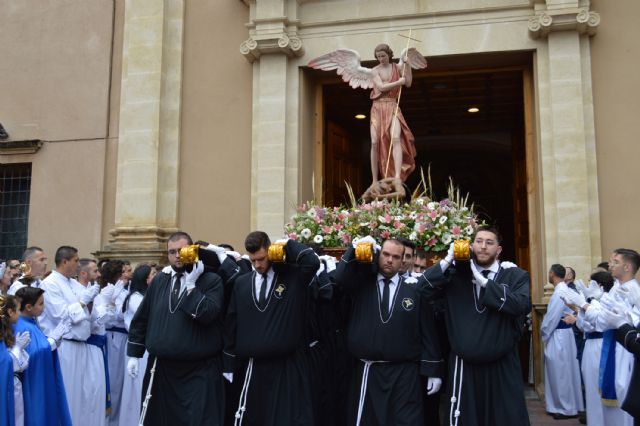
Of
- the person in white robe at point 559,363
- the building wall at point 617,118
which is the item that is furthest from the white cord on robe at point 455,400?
the building wall at point 617,118

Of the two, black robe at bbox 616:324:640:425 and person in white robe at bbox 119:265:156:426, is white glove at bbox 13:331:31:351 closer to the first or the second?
person in white robe at bbox 119:265:156:426

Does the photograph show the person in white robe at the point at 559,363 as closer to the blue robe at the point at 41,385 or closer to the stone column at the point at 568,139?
the stone column at the point at 568,139

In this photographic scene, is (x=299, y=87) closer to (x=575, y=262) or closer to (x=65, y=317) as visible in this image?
(x=575, y=262)

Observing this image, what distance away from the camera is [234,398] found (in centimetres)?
632

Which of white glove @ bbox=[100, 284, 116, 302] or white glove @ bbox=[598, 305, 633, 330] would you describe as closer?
white glove @ bbox=[598, 305, 633, 330]

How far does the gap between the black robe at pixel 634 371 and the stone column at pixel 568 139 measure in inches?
193

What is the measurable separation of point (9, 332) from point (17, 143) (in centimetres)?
865

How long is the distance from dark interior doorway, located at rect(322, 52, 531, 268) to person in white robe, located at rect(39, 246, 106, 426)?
6391 mm

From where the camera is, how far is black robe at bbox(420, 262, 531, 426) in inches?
211

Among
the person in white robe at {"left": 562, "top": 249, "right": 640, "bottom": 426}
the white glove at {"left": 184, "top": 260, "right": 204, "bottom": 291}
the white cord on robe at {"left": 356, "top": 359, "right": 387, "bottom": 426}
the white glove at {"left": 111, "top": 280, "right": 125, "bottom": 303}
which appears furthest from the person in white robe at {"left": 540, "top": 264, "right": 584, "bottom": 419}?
the white glove at {"left": 111, "top": 280, "right": 125, "bottom": 303}

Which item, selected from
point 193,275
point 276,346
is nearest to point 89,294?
point 193,275

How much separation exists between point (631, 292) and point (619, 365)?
746 mm

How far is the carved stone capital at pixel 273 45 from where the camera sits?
11.9m

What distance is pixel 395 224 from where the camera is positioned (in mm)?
8461
